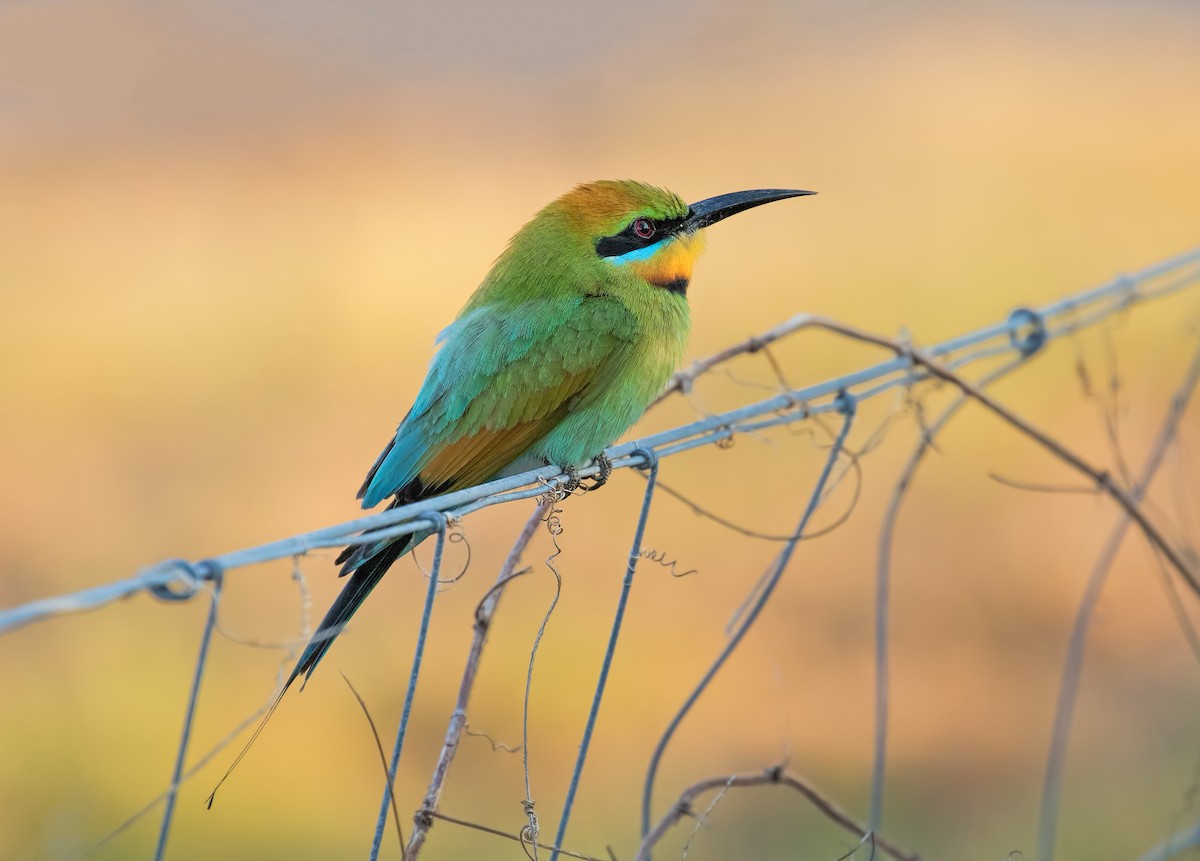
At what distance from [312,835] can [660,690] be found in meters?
1.24

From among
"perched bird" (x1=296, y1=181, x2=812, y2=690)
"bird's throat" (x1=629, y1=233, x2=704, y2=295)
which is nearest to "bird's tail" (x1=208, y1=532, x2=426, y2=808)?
"perched bird" (x1=296, y1=181, x2=812, y2=690)

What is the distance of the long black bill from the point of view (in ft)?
10.8

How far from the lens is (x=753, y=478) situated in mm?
5805

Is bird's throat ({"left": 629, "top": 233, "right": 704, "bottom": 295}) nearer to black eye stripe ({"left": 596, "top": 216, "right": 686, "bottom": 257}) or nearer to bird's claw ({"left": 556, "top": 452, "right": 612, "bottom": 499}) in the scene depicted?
black eye stripe ({"left": 596, "top": 216, "right": 686, "bottom": 257})

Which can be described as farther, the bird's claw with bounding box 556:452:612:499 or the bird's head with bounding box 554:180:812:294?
the bird's head with bounding box 554:180:812:294

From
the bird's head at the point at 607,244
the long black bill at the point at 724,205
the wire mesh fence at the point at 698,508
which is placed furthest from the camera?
the long black bill at the point at 724,205

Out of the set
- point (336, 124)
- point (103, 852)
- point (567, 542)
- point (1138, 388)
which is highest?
point (336, 124)

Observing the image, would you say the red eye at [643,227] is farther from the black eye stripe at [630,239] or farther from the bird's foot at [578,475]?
the bird's foot at [578,475]

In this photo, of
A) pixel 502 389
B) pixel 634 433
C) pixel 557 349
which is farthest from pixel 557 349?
pixel 634 433

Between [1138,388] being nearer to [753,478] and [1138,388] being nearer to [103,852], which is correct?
[753,478]

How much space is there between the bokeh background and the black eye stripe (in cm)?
67

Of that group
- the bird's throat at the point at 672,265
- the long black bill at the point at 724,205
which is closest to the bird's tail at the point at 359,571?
the bird's throat at the point at 672,265

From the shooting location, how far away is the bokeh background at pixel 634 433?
446cm

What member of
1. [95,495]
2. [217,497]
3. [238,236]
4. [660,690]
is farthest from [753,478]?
[238,236]
